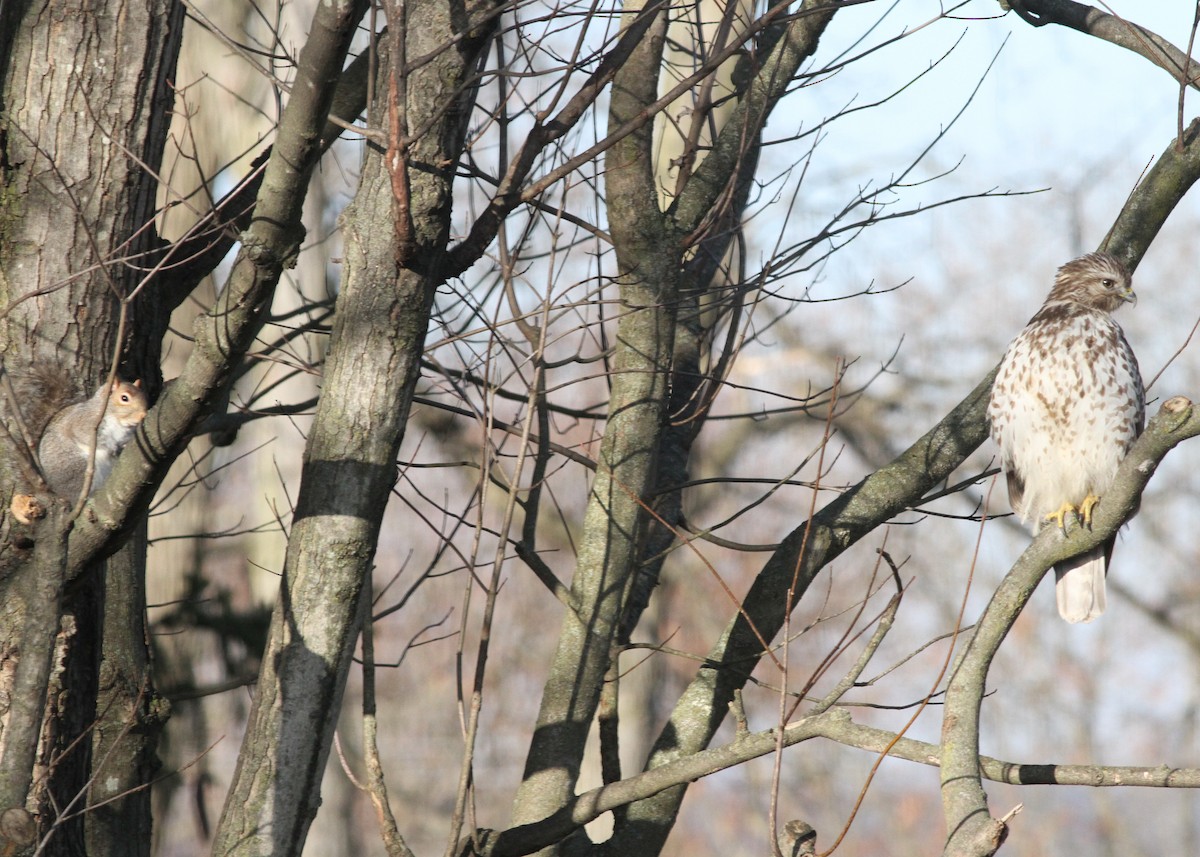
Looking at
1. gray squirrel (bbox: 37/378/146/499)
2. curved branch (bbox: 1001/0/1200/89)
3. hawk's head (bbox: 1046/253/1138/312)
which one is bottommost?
gray squirrel (bbox: 37/378/146/499)

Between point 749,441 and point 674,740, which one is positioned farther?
point 749,441

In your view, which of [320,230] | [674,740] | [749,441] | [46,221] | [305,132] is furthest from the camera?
[749,441]

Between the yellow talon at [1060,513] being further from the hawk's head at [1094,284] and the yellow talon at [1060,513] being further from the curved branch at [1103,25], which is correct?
the curved branch at [1103,25]

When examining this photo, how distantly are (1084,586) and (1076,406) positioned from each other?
0.61 metres

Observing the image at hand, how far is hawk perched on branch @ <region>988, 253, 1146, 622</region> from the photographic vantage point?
12.9ft

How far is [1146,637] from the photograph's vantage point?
13.8 m

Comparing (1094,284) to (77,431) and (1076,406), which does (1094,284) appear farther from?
(77,431)

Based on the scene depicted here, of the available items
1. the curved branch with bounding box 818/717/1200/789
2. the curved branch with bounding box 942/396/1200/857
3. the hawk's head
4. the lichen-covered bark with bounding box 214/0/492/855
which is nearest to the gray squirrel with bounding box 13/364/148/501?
the lichen-covered bark with bounding box 214/0/492/855

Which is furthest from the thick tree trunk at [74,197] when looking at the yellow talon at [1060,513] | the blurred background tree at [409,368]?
the yellow talon at [1060,513]

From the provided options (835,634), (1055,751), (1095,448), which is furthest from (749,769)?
(1095,448)

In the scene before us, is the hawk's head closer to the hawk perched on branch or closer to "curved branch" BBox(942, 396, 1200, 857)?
the hawk perched on branch

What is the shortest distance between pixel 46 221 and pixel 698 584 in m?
10.6

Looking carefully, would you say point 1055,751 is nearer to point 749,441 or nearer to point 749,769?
point 749,769

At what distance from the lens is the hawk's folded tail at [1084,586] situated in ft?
12.7
